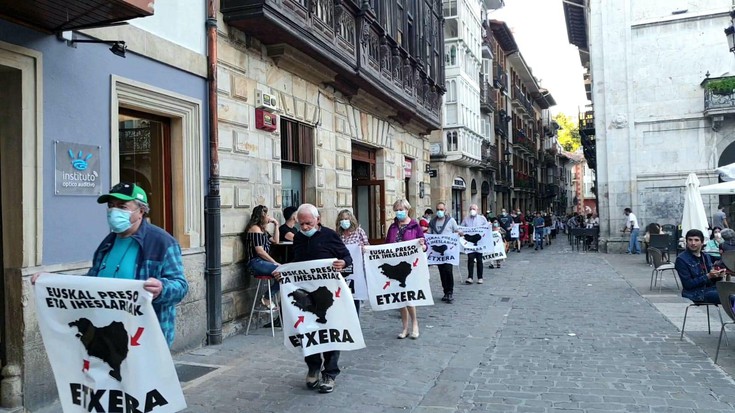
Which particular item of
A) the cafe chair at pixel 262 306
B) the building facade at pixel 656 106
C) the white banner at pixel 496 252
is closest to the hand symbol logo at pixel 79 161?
the cafe chair at pixel 262 306

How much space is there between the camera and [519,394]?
5387 mm

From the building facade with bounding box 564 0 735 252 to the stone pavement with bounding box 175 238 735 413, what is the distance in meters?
14.6

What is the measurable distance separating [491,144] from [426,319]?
31604 mm

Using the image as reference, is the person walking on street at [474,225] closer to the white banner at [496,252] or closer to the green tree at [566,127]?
the white banner at [496,252]

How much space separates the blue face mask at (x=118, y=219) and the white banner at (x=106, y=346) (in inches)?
13.6

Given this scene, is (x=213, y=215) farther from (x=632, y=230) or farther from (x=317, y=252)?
(x=632, y=230)

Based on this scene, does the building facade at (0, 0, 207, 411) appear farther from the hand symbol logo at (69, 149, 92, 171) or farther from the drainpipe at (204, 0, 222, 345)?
A: the drainpipe at (204, 0, 222, 345)

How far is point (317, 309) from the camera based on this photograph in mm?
5633

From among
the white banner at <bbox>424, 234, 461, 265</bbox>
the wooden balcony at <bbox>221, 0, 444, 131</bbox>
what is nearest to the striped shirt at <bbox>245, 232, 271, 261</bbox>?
the wooden balcony at <bbox>221, 0, 444, 131</bbox>

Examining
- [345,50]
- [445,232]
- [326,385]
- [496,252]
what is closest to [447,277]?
[445,232]

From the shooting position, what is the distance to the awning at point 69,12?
15.9 feet

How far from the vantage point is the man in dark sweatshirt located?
557cm

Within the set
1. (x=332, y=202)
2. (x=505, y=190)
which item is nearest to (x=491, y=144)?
(x=505, y=190)

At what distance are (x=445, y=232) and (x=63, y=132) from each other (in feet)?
23.2
